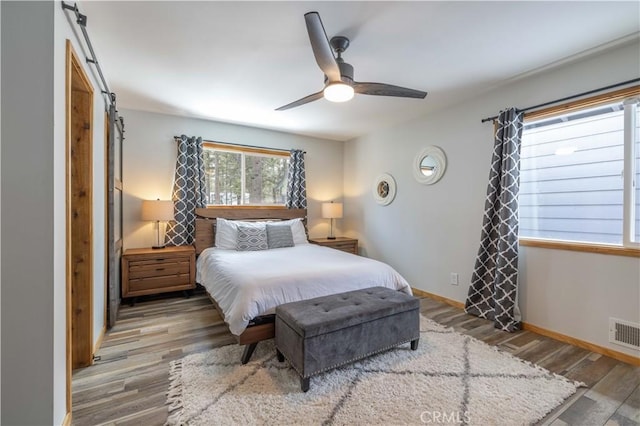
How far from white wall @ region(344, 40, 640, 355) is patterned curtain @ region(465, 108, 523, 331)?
177mm

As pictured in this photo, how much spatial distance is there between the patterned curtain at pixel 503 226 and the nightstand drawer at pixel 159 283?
140 inches

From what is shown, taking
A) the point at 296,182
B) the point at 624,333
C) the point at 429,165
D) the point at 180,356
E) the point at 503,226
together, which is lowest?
the point at 180,356

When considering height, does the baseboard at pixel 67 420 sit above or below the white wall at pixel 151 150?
below

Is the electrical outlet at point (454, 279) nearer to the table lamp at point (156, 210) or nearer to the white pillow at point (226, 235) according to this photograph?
the white pillow at point (226, 235)

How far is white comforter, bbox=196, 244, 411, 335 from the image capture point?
2.17 m

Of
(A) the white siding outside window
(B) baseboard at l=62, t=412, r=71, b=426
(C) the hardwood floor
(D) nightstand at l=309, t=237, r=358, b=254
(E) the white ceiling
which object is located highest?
(E) the white ceiling

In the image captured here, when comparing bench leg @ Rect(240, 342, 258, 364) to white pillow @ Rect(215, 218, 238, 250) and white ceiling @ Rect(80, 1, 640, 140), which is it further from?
white ceiling @ Rect(80, 1, 640, 140)

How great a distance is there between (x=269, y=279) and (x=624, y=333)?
9.21 ft

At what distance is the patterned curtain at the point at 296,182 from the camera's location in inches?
188

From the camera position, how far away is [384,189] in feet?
14.9

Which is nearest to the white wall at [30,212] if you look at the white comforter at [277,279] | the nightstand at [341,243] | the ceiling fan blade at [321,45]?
the white comforter at [277,279]

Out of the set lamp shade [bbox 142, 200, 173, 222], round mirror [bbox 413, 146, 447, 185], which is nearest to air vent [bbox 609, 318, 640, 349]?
round mirror [bbox 413, 146, 447, 185]

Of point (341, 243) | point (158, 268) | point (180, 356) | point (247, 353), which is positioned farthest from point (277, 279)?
point (341, 243)

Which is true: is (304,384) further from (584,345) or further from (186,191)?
(186,191)
